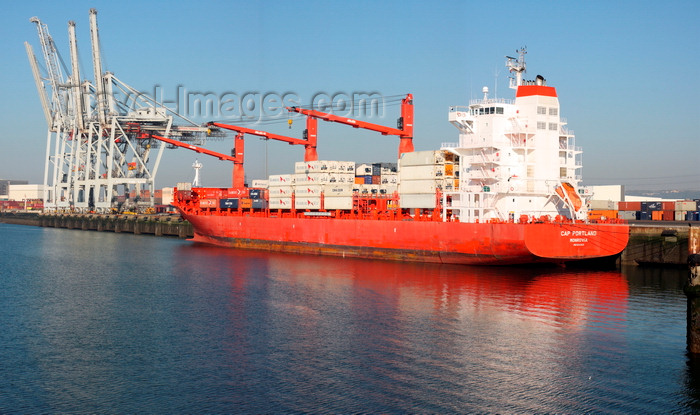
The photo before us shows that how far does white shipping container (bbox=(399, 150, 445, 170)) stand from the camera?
141 ft

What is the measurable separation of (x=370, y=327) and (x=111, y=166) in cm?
7123

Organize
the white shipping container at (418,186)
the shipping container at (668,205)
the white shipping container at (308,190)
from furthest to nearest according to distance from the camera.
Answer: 1. the shipping container at (668,205)
2. the white shipping container at (308,190)
3. the white shipping container at (418,186)

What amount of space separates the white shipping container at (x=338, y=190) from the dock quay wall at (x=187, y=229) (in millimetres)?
20123

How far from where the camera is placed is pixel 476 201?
41062mm

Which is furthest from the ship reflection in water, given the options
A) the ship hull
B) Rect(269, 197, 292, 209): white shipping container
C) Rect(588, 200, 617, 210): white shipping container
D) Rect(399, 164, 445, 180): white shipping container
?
Rect(588, 200, 617, 210): white shipping container

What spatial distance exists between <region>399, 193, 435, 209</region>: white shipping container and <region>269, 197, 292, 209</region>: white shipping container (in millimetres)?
11700

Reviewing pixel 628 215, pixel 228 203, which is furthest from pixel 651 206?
pixel 228 203

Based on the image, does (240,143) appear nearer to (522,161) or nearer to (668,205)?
(522,161)

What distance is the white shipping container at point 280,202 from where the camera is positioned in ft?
172

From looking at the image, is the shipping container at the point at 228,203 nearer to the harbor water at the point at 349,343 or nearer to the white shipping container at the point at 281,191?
the white shipping container at the point at 281,191

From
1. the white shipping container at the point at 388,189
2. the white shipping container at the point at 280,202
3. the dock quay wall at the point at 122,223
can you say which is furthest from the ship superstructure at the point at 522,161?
the dock quay wall at the point at 122,223

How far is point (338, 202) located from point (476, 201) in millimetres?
11713

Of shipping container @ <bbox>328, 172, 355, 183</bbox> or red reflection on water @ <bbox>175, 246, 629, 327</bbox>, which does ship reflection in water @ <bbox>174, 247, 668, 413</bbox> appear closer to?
red reflection on water @ <bbox>175, 246, 629, 327</bbox>

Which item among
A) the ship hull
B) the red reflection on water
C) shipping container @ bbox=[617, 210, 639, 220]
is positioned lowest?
the red reflection on water
